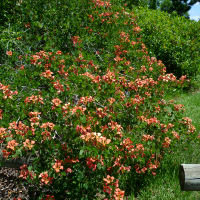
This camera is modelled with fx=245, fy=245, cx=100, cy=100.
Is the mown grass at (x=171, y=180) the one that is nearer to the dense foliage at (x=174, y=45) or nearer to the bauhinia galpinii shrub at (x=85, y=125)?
the bauhinia galpinii shrub at (x=85, y=125)

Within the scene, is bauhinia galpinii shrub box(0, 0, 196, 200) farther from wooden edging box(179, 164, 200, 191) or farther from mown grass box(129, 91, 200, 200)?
wooden edging box(179, 164, 200, 191)

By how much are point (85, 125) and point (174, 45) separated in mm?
4906

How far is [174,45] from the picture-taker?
634 centimetres

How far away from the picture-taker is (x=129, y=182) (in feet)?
10.1

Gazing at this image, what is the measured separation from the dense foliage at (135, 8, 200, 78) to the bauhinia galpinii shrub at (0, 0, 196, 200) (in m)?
2.46

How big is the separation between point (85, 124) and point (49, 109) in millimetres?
470

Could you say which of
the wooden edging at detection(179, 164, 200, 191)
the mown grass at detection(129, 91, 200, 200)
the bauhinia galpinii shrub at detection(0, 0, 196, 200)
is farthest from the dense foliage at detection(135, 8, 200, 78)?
the wooden edging at detection(179, 164, 200, 191)

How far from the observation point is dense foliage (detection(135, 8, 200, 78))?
636 centimetres

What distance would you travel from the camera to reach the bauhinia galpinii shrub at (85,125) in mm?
2141

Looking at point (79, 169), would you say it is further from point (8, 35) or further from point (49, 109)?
point (8, 35)

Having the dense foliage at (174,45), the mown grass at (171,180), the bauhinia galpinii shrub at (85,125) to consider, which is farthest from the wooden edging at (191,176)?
the dense foliage at (174,45)

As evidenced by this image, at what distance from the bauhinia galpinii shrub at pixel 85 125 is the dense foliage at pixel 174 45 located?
2458 millimetres

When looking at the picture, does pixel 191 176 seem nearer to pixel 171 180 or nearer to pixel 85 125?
pixel 85 125

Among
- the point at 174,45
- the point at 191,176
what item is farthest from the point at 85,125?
the point at 174,45
